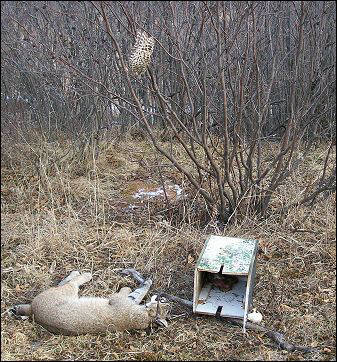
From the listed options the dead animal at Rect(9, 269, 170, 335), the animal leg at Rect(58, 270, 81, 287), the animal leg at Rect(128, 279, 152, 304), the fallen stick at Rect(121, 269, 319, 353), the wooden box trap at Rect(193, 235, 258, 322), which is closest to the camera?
the fallen stick at Rect(121, 269, 319, 353)

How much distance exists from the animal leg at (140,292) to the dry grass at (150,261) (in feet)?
0.46

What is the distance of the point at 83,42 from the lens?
7.46 metres

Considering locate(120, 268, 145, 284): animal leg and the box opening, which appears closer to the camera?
the box opening

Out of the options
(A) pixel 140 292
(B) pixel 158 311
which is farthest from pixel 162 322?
(A) pixel 140 292

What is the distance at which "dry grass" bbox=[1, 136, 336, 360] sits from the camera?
3.62 metres

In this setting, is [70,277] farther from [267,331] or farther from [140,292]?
[267,331]

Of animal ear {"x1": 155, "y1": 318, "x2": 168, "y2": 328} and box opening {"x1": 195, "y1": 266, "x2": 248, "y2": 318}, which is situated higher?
box opening {"x1": 195, "y1": 266, "x2": 248, "y2": 318}

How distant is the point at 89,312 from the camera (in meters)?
3.82

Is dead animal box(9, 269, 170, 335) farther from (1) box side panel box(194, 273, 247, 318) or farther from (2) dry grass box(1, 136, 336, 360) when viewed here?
(1) box side panel box(194, 273, 247, 318)

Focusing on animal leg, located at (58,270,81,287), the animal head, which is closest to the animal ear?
the animal head

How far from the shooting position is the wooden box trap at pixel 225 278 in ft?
12.8

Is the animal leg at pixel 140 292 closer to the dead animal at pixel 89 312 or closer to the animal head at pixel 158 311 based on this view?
the dead animal at pixel 89 312

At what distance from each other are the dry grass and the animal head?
0.07m

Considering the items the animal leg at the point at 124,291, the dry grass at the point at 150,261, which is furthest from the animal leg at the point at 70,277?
the animal leg at the point at 124,291
